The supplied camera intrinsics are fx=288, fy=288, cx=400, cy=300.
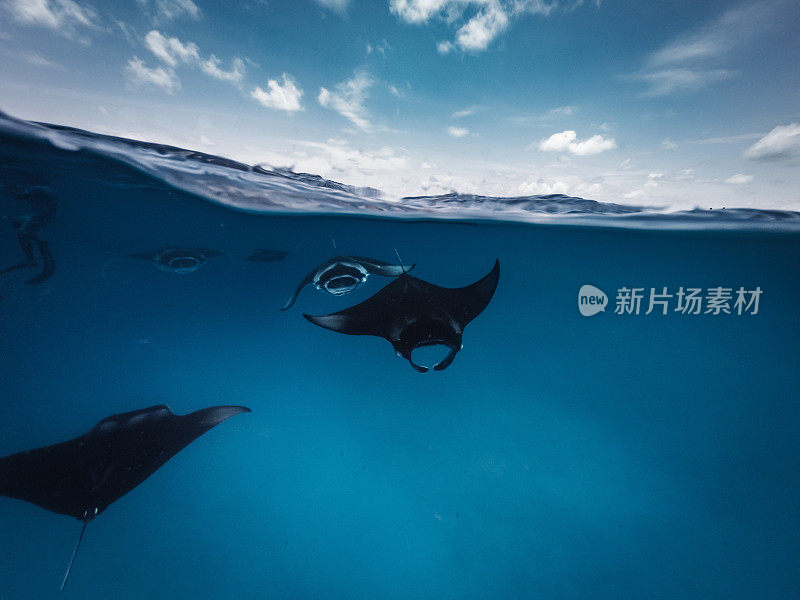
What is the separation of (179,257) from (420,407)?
6.43m

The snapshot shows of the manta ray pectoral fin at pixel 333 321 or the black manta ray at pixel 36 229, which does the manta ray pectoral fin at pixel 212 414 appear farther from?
the black manta ray at pixel 36 229

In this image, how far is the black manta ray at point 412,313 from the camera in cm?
438

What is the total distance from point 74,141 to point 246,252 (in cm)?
309

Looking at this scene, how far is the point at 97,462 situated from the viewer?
12.6 feet

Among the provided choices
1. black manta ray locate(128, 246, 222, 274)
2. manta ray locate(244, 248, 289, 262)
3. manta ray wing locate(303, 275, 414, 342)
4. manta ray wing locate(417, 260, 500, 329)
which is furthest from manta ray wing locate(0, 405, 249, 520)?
manta ray wing locate(417, 260, 500, 329)

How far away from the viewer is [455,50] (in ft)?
11.5

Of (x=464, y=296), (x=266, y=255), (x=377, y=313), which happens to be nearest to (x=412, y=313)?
(x=377, y=313)

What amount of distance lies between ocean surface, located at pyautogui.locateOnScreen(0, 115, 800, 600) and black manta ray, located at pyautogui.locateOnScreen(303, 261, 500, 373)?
1.83m

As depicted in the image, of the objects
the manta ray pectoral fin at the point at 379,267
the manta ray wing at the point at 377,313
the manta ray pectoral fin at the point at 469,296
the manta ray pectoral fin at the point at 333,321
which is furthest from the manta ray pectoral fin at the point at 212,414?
the manta ray pectoral fin at the point at 469,296

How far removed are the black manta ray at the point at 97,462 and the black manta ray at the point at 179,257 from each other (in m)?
3.40

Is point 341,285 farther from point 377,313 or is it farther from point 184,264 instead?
point 184,264

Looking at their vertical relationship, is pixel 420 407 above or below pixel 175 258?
below

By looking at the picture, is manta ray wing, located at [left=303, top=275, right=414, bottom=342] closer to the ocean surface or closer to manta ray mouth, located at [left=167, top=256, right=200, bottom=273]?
the ocean surface

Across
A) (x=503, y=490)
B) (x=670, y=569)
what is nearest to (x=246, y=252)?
(x=503, y=490)
